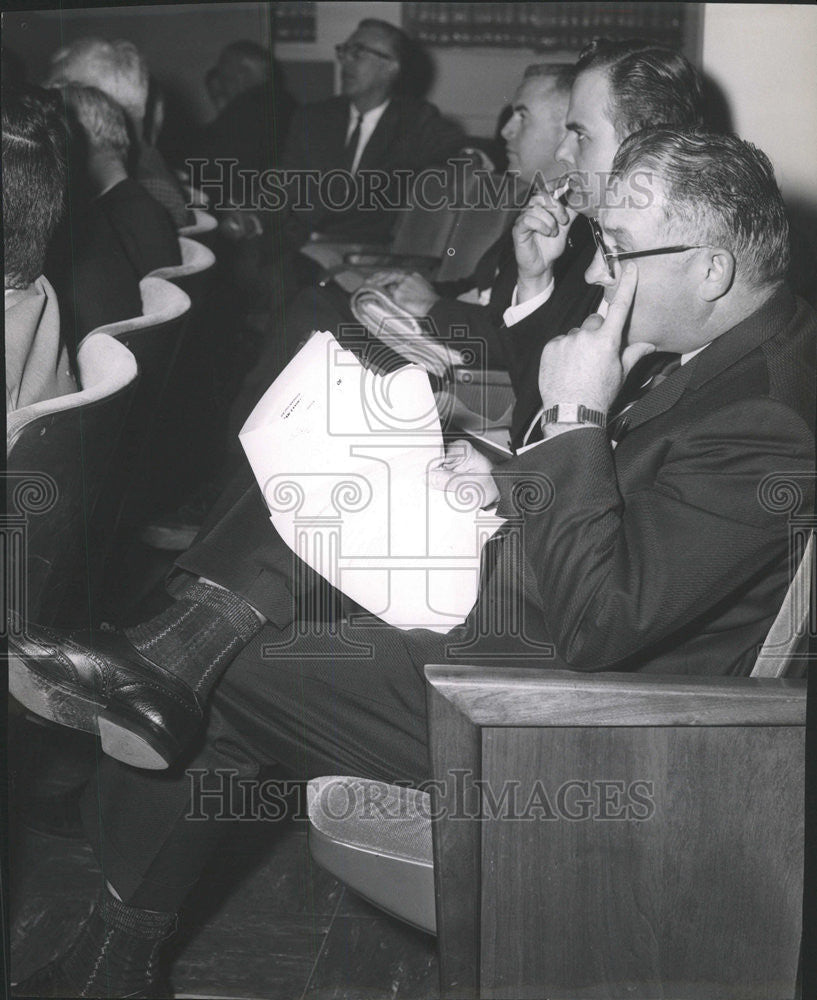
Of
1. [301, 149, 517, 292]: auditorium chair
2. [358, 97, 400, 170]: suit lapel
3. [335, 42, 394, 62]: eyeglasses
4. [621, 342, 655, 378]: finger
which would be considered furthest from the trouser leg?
[335, 42, 394, 62]: eyeglasses

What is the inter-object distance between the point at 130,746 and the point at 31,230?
2.28 ft

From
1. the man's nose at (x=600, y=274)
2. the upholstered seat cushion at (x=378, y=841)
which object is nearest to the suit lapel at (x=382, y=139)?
the man's nose at (x=600, y=274)

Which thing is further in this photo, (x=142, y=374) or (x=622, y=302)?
(x=142, y=374)

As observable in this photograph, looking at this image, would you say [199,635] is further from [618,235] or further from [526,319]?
[526,319]

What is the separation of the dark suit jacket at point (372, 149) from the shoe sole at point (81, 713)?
2717 millimetres

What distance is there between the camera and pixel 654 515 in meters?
1.02

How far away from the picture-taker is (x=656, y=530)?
3.32ft

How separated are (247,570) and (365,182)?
131 inches

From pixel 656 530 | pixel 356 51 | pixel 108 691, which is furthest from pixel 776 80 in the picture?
pixel 356 51

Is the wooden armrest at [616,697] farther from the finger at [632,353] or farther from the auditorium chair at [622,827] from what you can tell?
the finger at [632,353]

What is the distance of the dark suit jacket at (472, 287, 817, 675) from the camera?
100 centimetres

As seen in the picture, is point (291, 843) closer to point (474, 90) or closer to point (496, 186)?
point (496, 186)

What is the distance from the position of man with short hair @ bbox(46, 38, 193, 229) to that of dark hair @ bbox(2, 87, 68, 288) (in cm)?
140

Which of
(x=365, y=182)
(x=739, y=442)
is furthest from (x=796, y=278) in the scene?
(x=365, y=182)
